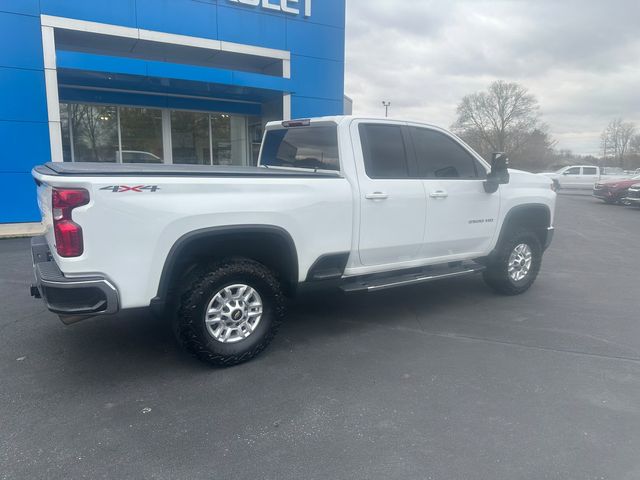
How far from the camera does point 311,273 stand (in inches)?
178

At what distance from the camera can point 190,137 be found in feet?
47.8

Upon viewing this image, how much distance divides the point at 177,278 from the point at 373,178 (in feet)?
6.73

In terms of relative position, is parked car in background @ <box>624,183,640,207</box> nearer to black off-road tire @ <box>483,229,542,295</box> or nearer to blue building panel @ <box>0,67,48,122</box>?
black off-road tire @ <box>483,229,542,295</box>

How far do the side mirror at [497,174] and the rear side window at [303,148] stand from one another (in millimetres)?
1910

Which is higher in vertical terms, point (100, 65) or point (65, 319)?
point (100, 65)

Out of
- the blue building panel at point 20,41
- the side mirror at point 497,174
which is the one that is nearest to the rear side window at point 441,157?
the side mirror at point 497,174

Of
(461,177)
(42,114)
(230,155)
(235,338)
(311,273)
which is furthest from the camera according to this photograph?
(230,155)

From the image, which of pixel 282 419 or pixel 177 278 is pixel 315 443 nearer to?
pixel 282 419

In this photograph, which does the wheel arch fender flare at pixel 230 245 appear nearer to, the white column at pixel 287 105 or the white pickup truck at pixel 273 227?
the white pickup truck at pixel 273 227

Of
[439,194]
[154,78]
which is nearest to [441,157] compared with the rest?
[439,194]

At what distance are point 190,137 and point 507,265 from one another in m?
10.8

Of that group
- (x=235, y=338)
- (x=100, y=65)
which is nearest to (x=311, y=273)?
(x=235, y=338)

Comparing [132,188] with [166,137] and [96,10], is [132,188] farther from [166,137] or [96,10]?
[166,137]

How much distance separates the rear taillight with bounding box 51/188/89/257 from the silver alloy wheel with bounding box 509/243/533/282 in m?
4.81
